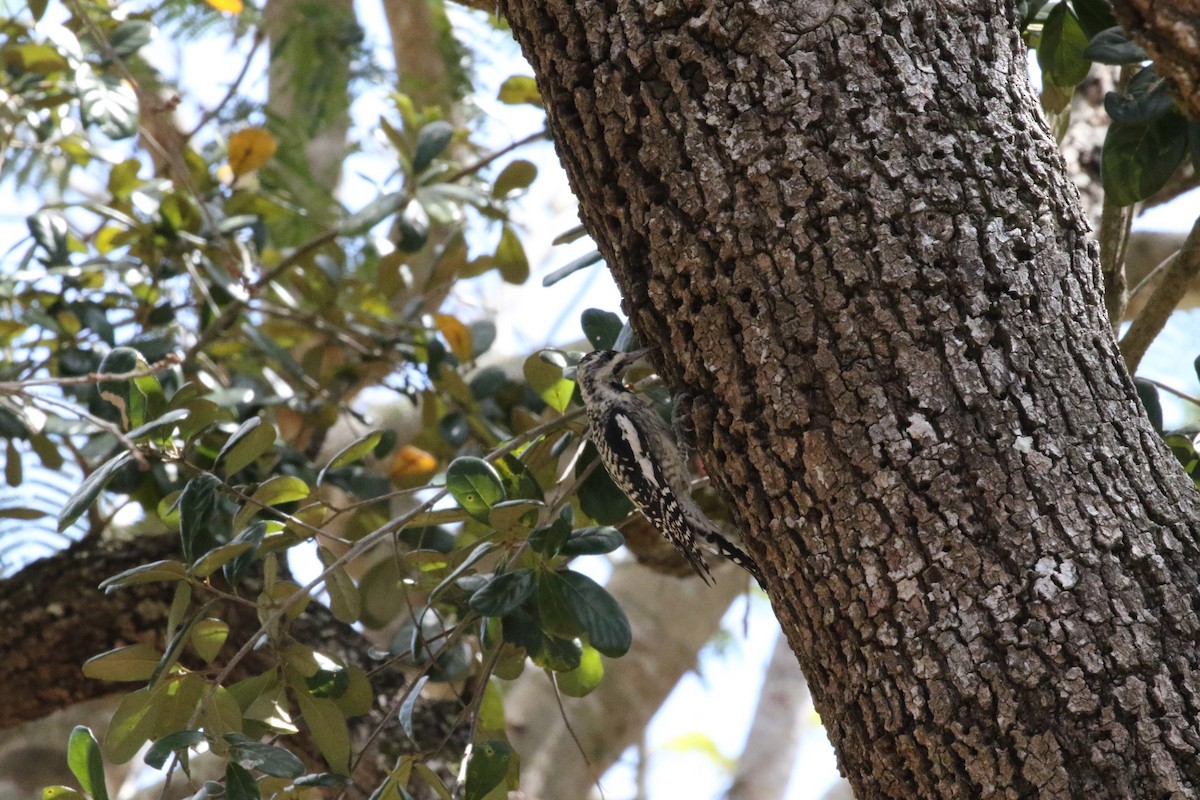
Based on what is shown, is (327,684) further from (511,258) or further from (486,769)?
(511,258)

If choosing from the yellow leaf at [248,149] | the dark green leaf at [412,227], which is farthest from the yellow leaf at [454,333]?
the yellow leaf at [248,149]

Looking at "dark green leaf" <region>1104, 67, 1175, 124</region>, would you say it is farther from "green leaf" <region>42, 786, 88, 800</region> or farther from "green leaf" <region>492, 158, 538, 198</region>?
"green leaf" <region>42, 786, 88, 800</region>

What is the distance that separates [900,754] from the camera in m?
1.93

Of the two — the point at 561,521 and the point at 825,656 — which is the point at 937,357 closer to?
the point at 825,656

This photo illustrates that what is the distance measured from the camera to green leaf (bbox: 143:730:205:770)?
227 cm

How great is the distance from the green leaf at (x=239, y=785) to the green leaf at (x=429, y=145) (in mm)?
2141

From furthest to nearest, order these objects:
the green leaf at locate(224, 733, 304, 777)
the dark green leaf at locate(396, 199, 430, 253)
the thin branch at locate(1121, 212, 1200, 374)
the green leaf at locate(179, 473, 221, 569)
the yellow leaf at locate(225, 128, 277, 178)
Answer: the yellow leaf at locate(225, 128, 277, 178) < the dark green leaf at locate(396, 199, 430, 253) < the thin branch at locate(1121, 212, 1200, 374) < the green leaf at locate(179, 473, 221, 569) < the green leaf at locate(224, 733, 304, 777)

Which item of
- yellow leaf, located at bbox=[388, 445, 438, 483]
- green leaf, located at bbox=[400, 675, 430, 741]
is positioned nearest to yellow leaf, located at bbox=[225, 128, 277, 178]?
yellow leaf, located at bbox=[388, 445, 438, 483]

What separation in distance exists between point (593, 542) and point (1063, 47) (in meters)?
1.59

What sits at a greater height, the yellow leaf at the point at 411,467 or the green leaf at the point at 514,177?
the green leaf at the point at 514,177

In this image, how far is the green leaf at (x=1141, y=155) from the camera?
94.8 inches

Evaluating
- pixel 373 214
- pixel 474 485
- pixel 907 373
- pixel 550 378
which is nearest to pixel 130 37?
pixel 373 214

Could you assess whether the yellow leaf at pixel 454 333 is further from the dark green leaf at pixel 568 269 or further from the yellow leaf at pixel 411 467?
the dark green leaf at pixel 568 269

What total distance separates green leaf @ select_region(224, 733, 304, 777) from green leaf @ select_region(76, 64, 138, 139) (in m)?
2.33
